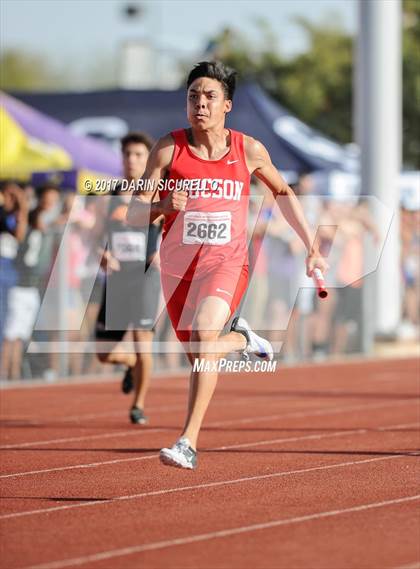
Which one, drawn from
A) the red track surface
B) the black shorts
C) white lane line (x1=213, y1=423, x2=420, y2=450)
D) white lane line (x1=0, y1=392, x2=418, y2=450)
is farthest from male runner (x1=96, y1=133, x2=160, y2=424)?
white lane line (x1=213, y1=423, x2=420, y2=450)

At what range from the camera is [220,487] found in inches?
297

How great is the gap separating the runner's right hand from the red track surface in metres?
1.53

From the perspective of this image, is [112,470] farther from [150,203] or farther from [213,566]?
[213,566]

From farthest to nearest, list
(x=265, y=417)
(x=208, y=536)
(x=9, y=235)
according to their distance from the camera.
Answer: (x=9, y=235)
(x=265, y=417)
(x=208, y=536)

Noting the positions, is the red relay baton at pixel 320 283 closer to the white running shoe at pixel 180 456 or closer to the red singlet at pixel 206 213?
the red singlet at pixel 206 213

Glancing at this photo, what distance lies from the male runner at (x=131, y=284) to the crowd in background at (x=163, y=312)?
0.30 meters

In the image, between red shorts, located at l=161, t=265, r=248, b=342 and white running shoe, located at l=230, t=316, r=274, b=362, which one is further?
white running shoe, located at l=230, t=316, r=274, b=362

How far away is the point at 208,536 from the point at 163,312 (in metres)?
9.58

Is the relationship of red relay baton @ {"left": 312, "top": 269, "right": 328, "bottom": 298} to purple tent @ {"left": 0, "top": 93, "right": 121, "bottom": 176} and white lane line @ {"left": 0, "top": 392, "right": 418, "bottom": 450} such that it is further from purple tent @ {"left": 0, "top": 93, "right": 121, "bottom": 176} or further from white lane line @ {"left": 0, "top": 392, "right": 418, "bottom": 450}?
purple tent @ {"left": 0, "top": 93, "right": 121, "bottom": 176}

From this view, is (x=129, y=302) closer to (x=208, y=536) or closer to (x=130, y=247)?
(x=130, y=247)

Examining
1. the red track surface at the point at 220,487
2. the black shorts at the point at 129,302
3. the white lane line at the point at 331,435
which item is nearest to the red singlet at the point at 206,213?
the red track surface at the point at 220,487

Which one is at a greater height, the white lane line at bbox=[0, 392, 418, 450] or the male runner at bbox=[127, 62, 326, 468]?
the male runner at bbox=[127, 62, 326, 468]

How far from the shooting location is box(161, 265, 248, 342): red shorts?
25.4ft

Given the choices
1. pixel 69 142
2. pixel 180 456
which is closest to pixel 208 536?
pixel 180 456
